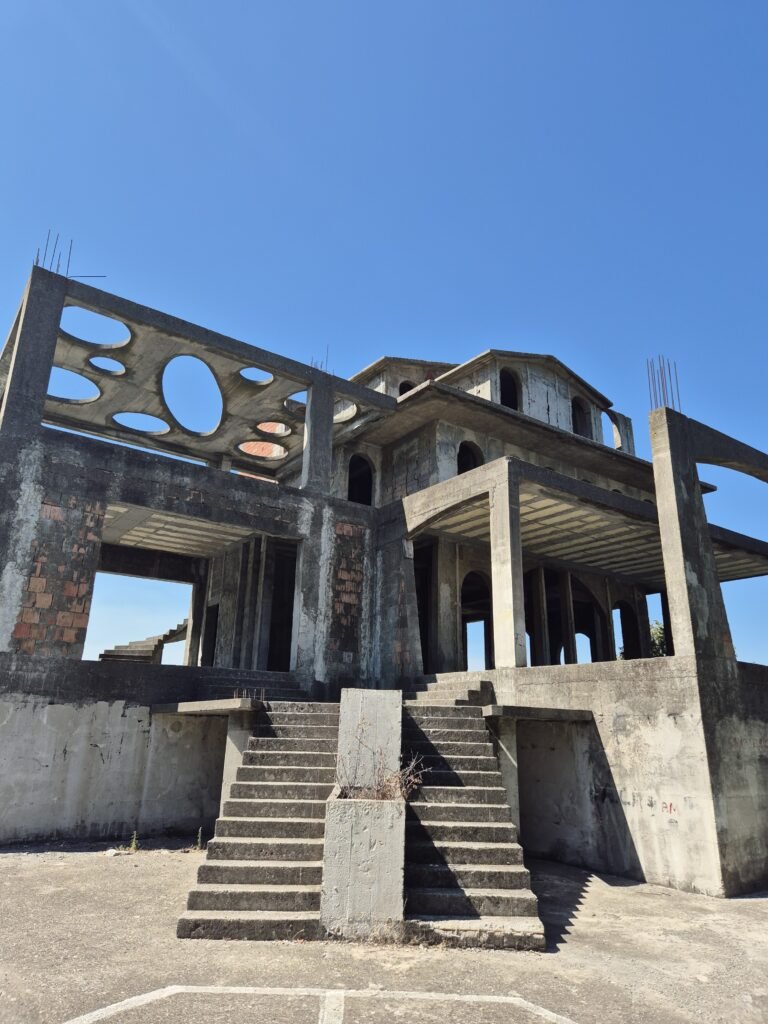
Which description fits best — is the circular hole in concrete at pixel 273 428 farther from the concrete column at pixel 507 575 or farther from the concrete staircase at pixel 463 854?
the concrete staircase at pixel 463 854

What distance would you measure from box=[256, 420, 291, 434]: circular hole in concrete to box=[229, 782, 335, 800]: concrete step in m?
11.0

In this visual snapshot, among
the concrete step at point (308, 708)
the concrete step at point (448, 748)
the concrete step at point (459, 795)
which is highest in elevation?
the concrete step at point (308, 708)

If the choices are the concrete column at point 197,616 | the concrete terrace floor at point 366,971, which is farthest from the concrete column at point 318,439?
the concrete terrace floor at point 366,971

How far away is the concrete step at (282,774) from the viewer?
6961mm

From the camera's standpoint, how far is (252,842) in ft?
19.9

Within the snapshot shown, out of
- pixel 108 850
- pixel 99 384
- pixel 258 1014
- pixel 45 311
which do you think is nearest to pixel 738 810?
pixel 258 1014

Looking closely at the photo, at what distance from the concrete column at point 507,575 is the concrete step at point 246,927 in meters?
5.48

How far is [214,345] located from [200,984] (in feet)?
35.2

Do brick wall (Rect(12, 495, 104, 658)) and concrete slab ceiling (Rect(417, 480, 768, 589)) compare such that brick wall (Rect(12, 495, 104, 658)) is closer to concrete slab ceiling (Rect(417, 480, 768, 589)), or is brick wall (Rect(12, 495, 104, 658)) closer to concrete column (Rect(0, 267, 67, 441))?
concrete column (Rect(0, 267, 67, 441))

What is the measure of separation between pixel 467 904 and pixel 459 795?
52.1 inches

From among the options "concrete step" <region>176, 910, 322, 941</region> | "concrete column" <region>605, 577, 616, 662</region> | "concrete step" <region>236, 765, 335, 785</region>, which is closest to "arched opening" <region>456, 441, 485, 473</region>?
"concrete column" <region>605, 577, 616, 662</region>

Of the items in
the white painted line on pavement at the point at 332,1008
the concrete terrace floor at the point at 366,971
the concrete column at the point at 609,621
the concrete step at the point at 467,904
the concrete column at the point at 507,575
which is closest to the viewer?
the white painted line on pavement at the point at 332,1008

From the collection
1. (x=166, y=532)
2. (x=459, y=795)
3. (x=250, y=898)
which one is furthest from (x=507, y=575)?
(x=166, y=532)

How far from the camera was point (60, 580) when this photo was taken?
10.3 metres
